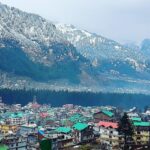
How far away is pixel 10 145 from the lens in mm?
Answer: 85438

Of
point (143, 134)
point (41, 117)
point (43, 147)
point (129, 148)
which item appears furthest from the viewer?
point (41, 117)

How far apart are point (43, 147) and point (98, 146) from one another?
222 ft

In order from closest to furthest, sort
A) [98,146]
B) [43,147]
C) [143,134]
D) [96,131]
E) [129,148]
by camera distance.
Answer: [43,147] < [129,148] < [98,146] < [143,134] < [96,131]

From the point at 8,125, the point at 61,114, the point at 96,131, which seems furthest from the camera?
the point at 61,114

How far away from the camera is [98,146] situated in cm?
8681

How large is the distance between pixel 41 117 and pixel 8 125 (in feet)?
90.9

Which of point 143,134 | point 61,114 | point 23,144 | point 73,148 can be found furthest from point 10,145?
point 61,114

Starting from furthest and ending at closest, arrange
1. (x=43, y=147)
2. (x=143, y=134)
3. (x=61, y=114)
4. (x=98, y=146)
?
A: (x=61, y=114) → (x=143, y=134) → (x=98, y=146) → (x=43, y=147)

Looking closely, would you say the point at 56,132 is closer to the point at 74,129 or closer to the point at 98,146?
the point at 74,129

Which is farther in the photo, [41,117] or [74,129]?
[41,117]

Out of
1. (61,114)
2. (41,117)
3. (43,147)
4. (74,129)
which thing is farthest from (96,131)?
(43,147)

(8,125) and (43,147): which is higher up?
(43,147)

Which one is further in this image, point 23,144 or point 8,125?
point 8,125

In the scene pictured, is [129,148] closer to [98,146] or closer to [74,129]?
[98,146]
